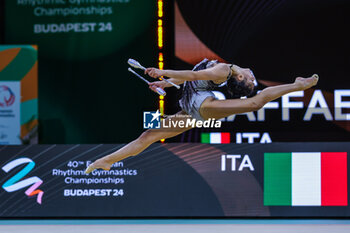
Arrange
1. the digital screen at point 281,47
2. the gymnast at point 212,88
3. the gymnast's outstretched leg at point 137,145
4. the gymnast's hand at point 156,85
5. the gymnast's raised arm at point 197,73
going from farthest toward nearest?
the gymnast's outstretched leg at point 137,145 < the digital screen at point 281,47 < the gymnast's hand at point 156,85 < the gymnast at point 212,88 < the gymnast's raised arm at point 197,73

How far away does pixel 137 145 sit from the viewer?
39.1ft

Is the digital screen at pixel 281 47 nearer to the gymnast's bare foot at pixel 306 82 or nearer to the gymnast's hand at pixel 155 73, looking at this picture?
the gymnast's bare foot at pixel 306 82

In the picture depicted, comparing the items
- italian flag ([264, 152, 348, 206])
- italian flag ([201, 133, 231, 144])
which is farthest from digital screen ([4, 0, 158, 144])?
italian flag ([264, 152, 348, 206])

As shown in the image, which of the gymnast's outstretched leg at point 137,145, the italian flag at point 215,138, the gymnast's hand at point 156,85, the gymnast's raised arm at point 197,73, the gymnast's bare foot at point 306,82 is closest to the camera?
the gymnast's raised arm at point 197,73

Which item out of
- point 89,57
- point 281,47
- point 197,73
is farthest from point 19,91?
point 281,47

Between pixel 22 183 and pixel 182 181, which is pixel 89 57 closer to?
pixel 22 183

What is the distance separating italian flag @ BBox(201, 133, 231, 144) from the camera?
11875mm

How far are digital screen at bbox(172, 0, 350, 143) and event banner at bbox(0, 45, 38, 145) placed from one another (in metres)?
2.19

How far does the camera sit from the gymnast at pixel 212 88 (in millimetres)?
10961

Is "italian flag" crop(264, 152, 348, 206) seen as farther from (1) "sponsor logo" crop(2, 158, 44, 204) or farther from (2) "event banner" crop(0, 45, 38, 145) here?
(2) "event banner" crop(0, 45, 38, 145)

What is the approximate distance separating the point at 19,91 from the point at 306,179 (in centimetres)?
445

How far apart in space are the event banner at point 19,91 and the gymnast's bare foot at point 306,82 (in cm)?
389

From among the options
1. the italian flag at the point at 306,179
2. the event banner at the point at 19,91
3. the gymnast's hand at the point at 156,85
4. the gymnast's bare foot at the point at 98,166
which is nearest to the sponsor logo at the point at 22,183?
the event banner at the point at 19,91

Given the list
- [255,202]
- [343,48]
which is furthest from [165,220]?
[343,48]
